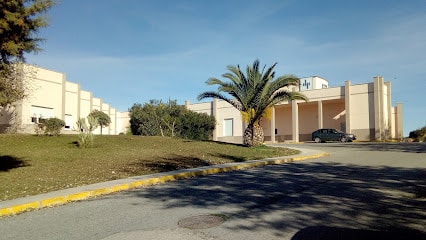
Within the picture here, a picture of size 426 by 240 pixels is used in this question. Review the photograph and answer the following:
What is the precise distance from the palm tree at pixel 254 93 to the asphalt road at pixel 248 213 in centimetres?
1263

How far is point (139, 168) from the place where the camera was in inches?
612

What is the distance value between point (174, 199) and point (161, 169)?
631 centimetres

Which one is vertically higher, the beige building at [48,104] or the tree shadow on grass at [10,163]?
the beige building at [48,104]

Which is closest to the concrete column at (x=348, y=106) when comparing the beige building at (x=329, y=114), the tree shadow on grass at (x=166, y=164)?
the beige building at (x=329, y=114)

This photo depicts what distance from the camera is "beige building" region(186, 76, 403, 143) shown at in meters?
43.4

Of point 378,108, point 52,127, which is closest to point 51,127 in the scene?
point 52,127

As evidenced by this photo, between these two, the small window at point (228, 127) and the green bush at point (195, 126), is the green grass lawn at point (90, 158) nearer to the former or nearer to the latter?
the green bush at point (195, 126)

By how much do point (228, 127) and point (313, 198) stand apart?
166 feet

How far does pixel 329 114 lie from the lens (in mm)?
51062

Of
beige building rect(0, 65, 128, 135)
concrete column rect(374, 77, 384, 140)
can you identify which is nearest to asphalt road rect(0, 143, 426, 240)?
beige building rect(0, 65, 128, 135)

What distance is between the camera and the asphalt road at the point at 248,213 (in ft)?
20.3

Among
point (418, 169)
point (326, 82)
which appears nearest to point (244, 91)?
point (418, 169)

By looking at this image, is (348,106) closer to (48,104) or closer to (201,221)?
(48,104)

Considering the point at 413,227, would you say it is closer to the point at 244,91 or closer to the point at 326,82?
the point at 244,91
